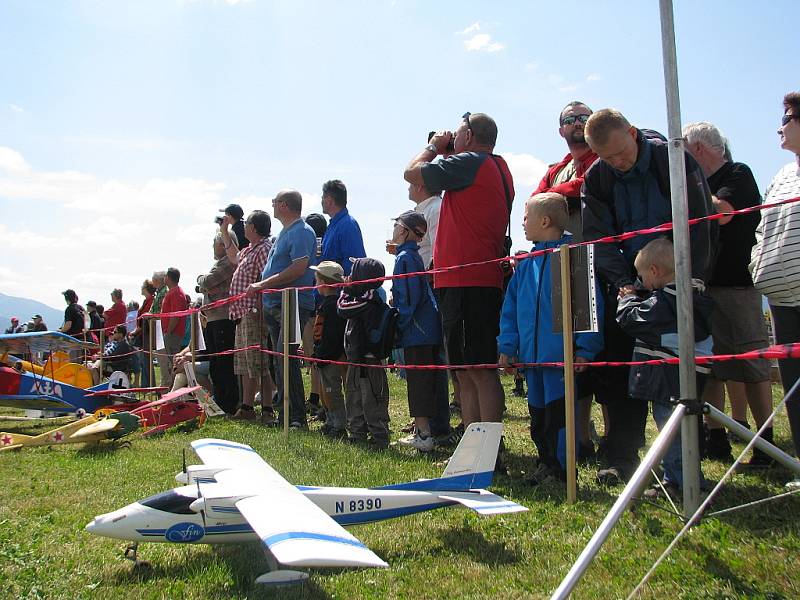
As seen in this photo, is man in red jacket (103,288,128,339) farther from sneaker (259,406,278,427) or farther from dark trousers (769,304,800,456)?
dark trousers (769,304,800,456)

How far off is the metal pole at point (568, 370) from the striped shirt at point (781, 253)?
1.18 meters

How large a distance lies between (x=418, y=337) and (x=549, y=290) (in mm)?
1908

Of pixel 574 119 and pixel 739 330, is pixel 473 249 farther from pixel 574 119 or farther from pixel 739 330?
pixel 739 330

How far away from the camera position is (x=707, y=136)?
17.1ft

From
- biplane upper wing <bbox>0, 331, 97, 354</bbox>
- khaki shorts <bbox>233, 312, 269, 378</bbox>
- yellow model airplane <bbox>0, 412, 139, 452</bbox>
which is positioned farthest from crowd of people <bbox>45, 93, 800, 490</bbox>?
biplane upper wing <bbox>0, 331, 97, 354</bbox>

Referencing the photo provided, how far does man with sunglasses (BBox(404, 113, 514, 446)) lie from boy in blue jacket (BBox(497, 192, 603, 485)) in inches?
15.4

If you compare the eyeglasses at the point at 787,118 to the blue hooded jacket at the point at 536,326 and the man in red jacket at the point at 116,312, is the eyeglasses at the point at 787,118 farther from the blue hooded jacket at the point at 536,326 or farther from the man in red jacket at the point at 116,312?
the man in red jacket at the point at 116,312

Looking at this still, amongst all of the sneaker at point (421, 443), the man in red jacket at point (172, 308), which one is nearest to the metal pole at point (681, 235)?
the sneaker at point (421, 443)

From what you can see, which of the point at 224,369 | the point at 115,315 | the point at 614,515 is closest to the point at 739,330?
the point at 614,515

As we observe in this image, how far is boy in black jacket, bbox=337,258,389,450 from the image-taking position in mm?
6781

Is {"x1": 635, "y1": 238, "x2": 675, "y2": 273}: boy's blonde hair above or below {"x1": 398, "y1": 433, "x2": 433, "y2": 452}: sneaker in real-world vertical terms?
above

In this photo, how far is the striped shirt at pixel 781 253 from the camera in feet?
13.2

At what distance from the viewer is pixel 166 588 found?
3451 millimetres

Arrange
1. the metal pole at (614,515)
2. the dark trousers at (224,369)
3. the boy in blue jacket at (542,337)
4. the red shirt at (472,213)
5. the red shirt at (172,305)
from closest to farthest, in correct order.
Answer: the metal pole at (614,515) → the boy in blue jacket at (542,337) → the red shirt at (472,213) → the dark trousers at (224,369) → the red shirt at (172,305)
